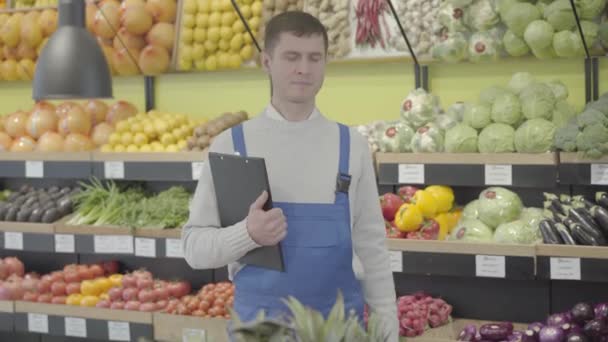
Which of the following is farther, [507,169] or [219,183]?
[507,169]

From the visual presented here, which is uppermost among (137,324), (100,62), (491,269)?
(100,62)

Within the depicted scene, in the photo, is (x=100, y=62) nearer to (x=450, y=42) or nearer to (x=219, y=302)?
(x=219, y=302)

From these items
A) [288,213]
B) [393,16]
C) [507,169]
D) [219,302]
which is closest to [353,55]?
[393,16]

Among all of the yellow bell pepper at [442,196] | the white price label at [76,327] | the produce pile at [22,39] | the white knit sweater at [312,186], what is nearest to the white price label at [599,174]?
the yellow bell pepper at [442,196]

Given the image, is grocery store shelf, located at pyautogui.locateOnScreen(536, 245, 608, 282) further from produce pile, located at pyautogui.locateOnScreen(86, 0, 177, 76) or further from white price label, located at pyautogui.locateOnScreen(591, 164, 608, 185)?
produce pile, located at pyautogui.locateOnScreen(86, 0, 177, 76)

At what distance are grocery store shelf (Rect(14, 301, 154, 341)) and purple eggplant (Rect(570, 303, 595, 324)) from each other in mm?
2093

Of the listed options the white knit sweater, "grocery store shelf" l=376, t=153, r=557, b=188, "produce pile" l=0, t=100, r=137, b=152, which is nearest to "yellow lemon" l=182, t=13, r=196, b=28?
"produce pile" l=0, t=100, r=137, b=152

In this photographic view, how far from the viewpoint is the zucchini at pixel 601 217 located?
368cm

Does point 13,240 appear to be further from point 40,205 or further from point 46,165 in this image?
point 46,165

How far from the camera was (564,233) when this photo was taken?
3.74m

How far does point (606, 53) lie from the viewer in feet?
13.8

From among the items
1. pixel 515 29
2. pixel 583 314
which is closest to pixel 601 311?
pixel 583 314

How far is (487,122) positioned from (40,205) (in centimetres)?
266

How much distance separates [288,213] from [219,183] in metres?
0.22
